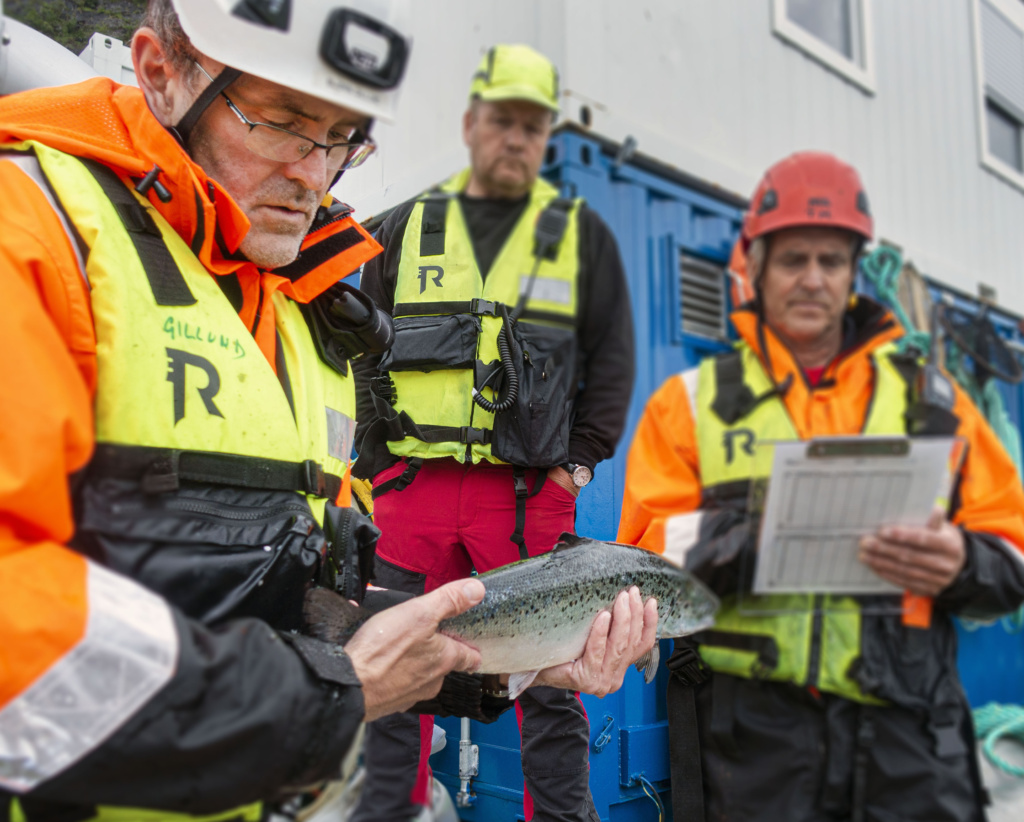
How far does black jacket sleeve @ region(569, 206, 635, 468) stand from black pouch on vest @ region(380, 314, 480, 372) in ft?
0.45

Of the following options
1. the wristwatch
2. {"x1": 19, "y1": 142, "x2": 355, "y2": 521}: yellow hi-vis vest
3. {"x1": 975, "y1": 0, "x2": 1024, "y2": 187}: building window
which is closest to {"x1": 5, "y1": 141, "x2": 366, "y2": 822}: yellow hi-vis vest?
{"x1": 19, "y1": 142, "x2": 355, "y2": 521}: yellow hi-vis vest

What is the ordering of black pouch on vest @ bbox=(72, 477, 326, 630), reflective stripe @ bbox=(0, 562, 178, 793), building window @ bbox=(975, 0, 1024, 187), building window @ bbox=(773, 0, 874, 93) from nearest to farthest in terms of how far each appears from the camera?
reflective stripe @ bbox=(0, 562, 178, 793) < black pouch on vest @ bbox=(72, 477, 326, 630) < building window @ bbox=(773, 0, 874, 93) < building window @ bbox=(975, 0, 1024, 187)

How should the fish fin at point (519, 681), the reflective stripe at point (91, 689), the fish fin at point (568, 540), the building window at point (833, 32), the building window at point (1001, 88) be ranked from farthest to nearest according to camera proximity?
the fish fin at point (519, 681), the fish fin at point (568, 540), the building window at point (1001, 88), the building window at point (833, 32), the reflective stripe at point (91, 689)

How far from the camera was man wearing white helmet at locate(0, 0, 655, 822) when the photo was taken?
680 millimetres

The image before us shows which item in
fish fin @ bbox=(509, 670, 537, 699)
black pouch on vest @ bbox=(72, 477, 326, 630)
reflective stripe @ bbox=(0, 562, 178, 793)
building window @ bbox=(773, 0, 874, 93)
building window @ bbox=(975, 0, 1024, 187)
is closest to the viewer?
reflective stripe @ bbox=(0, 562, 178, 793)

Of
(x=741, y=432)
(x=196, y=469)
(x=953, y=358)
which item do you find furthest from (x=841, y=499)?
(x=196, y=469)

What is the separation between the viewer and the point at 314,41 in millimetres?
750

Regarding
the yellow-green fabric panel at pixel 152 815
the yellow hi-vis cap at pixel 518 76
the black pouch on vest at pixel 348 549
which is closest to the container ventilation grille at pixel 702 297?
the yellow hi-vis cap at pixel 518 76

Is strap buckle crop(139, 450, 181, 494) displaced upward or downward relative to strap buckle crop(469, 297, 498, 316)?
downward

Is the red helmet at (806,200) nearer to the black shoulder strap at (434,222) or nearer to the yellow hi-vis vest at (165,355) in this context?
the black shoulder strap at (434,222)

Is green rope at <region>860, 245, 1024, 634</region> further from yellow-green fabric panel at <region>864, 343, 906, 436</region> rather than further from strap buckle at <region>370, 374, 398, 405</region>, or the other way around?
strap buckle at <region>370, 374, 398, 405</region>

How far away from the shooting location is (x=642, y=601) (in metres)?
1.10

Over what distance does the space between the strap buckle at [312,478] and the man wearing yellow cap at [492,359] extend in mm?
108

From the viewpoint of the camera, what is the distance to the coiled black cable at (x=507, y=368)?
0.90m
